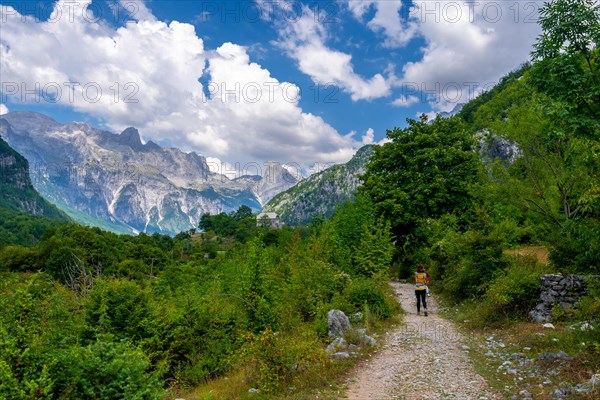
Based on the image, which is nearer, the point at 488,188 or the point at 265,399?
the point at 265,399

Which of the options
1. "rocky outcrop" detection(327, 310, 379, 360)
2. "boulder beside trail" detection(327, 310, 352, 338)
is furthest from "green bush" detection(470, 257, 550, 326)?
"boulder beside trail" detection(327, 310, 352, 338)

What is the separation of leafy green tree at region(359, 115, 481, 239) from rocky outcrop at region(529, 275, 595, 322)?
16.0m

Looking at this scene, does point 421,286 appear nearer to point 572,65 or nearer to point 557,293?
point 557,293

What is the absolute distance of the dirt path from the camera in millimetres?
8727

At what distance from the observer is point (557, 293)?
12.9 metres

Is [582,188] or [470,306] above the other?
[582,188]

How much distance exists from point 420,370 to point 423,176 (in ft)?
72.0

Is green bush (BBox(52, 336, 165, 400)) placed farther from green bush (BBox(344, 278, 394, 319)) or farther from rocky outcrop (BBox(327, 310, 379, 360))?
green bush (BBox(344, 278, 394, 319))

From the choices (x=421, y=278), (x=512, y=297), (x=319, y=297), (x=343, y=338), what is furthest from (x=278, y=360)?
(x=421, y=278)

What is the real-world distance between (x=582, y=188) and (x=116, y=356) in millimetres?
19728

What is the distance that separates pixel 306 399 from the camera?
8.52m

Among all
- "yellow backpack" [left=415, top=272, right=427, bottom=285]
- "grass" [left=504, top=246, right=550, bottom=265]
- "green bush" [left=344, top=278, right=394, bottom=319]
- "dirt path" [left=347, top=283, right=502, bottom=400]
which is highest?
"grass" [left=504, top=246, right=550, bottom=265]

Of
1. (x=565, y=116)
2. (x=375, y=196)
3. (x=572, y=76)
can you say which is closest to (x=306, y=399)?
(x=565, y=116)

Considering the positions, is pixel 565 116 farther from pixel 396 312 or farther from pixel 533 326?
pixel 396 312
